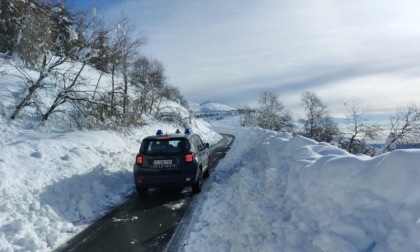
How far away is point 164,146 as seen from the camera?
9445 millimetres

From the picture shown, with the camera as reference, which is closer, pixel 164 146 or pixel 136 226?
pixel 136 226

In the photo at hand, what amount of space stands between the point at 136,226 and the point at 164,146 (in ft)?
9.69

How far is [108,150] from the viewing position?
44.8ft

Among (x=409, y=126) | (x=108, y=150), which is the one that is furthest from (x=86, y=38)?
(x=409, y=126)

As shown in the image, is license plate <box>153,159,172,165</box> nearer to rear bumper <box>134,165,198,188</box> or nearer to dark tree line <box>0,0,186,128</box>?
rear bumper <box>134,165,198,188</box>

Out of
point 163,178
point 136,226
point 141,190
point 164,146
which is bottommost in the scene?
point 136,226

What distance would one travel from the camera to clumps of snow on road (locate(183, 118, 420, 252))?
350 centimetres

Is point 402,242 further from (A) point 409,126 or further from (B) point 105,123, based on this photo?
(A) point 409,126

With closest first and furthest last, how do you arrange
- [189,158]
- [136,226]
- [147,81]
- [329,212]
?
1. [329,212]
2. [136,226]
3. [189,158]
4. [147,81]

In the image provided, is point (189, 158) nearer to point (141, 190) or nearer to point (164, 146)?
point (164, 146)

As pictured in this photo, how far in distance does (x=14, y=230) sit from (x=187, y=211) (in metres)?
3.61

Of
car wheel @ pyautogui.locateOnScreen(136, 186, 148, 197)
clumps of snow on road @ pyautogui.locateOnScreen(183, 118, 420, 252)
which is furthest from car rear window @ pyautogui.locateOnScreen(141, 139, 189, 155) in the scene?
clumps of snow on road @ pyautogui.locateOnScreen(183, 118, 420, 252)

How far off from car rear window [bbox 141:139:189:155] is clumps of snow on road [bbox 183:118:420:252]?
3.08 metres

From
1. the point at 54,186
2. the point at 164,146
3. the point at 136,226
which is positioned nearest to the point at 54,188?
the point at 54,186
